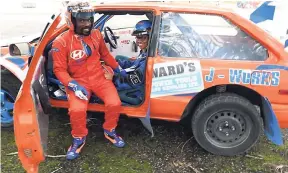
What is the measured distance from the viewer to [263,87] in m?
3.00

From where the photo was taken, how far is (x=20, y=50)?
11.1ft

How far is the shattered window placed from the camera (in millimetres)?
3107

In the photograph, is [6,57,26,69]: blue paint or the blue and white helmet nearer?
[6,57,26,69]: blue paint

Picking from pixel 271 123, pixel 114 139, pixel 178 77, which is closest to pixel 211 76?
pixel 178 77

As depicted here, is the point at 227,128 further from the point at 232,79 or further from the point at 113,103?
the point at 113,103

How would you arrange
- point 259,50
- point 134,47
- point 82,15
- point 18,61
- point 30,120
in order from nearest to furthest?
1. point 30,120
2. point 82,15
3. point 259,50
4. point 18,61
5. point 134,47

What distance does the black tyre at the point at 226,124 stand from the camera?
3.13m

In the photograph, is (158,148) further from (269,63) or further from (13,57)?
(13,57)

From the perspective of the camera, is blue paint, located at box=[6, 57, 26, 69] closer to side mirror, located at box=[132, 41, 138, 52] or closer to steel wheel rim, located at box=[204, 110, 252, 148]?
side mirror, located at box=[132, 41, 138, 52]

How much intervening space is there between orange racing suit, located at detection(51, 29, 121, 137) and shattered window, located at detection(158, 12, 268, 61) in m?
0.71

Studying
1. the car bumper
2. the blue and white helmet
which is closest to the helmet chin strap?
the blue and white helmet

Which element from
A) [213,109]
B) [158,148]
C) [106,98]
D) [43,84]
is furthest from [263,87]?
[43,84]

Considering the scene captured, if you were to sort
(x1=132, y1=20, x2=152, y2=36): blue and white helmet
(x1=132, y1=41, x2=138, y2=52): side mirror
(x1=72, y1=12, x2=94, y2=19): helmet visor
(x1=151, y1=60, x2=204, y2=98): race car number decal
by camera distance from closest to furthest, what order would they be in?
1. (x1=72, y1=12, x2=94, y2=19): helmet visor
2. (x1=151, y1=60, x2=204, y2=98): race car number decal
3. (x1=132, y1=20, x2=152, y2=36): blue and white helmet
4. (x1=132, y1=41, x2=138, y2=52): side mirror

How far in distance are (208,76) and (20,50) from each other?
6.84ft
